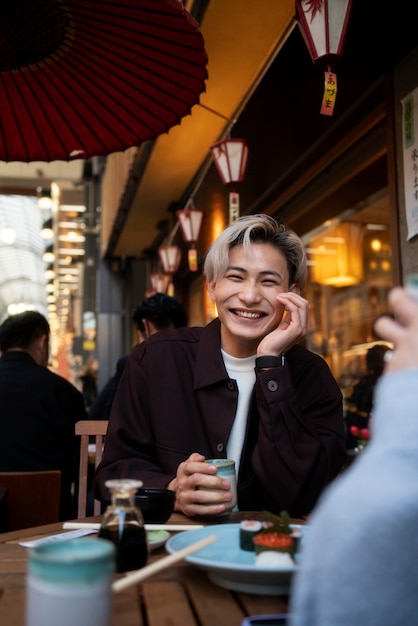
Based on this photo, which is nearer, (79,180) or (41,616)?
(41,616)

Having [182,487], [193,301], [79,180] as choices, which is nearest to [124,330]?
[193,301]

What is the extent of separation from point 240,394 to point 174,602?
3.74 ft

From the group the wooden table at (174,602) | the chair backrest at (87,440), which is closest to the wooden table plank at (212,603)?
the wooden table at (174,602)

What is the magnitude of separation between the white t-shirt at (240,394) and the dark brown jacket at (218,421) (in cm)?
3

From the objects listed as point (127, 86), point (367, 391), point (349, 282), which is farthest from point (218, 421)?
point (349, 282)

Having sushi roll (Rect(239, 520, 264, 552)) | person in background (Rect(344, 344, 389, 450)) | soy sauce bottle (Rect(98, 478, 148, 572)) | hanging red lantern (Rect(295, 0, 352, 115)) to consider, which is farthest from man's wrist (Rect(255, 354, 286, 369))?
person in background (Rect(344, 344, 389, 450))

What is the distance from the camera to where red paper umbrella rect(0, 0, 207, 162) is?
78.2 inches

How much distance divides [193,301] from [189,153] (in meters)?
4.66

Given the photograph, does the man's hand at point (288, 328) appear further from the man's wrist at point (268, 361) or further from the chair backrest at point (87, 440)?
the chair backrest at point (87, 440)

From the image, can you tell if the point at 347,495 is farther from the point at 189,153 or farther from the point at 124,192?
the point at 124,192

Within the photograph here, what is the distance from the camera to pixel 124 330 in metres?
12.2

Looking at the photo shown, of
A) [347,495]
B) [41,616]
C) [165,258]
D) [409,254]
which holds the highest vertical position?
[165,258]

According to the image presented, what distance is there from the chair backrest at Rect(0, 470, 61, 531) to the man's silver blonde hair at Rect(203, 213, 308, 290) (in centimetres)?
114

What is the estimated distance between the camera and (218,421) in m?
2.01
